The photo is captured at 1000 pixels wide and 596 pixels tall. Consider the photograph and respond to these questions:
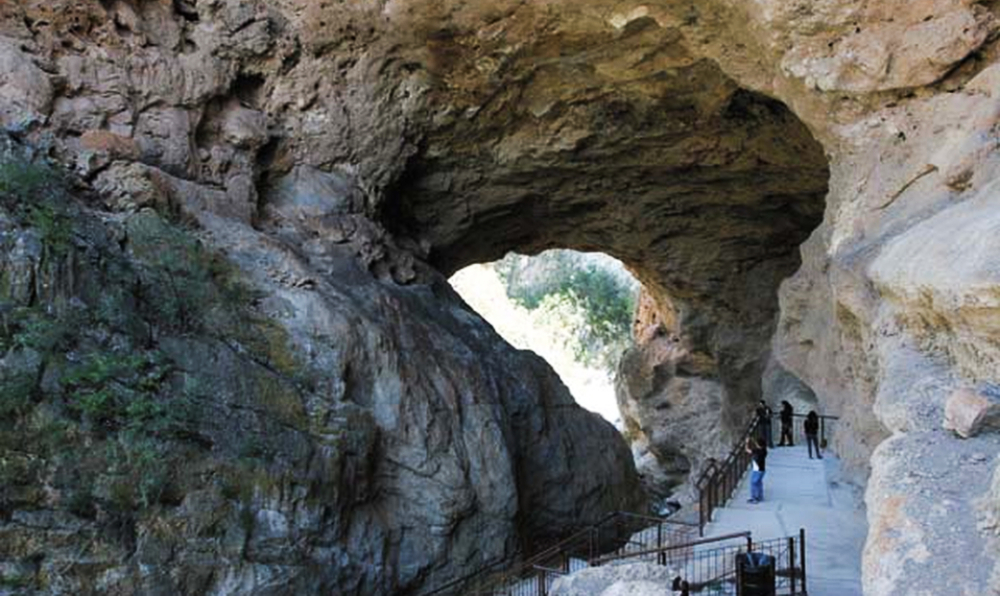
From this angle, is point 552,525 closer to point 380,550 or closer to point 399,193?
point 380,550

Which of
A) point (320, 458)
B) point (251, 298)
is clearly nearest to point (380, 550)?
point (320, 458)

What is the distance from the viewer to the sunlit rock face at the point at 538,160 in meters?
7.23

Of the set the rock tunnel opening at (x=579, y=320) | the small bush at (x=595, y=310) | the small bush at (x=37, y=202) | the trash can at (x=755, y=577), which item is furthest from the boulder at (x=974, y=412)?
the small bush at (x=595, y=310)

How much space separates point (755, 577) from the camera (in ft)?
25.4

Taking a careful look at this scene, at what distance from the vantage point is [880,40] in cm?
962

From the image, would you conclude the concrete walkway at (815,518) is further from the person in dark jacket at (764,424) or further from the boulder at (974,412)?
the boulder at (974,412)

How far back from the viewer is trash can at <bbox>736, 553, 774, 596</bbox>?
7.75 m

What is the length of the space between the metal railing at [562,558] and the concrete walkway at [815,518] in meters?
0.84

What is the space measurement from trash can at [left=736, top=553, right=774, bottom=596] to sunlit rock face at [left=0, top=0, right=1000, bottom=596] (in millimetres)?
1850

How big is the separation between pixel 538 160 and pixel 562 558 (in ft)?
21.9

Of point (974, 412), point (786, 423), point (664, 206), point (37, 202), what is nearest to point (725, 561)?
point (974, 412)

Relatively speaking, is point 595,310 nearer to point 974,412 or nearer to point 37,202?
point 37,202

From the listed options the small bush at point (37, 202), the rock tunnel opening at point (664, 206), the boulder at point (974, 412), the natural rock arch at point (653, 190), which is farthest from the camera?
the rock tunnel opening at point (664, 206)

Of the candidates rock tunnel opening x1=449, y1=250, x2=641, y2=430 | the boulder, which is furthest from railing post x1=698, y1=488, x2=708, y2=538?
rock tunnel opening x1=449, y1=250, x2=641, y2=430
